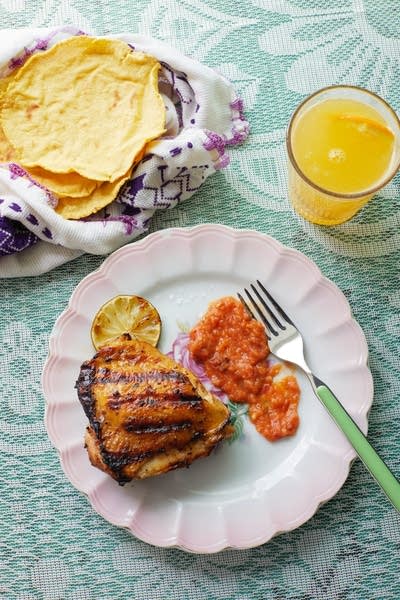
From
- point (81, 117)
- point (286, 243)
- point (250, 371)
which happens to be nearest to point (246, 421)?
point (250, 371)

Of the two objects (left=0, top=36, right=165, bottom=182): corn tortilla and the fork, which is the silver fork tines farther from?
(left=0, top=36, right=165, bottom=182): corn tortilla

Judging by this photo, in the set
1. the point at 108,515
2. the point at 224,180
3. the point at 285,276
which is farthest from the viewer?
the point at 224,180

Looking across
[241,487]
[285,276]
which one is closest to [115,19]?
[285,276]

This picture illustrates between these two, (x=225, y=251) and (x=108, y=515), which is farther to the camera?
(x=225, y=251)

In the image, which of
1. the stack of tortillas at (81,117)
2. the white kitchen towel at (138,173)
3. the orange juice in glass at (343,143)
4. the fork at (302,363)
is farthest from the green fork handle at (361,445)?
the stack of tortillas at (81,117)

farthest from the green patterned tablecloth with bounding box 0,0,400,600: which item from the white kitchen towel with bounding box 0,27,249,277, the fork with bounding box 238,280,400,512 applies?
the fork with bounding box 238,280,400,512

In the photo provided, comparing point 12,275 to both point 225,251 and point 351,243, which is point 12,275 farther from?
point 351,243

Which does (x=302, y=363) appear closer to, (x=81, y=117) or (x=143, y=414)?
(x=143, y=414)
